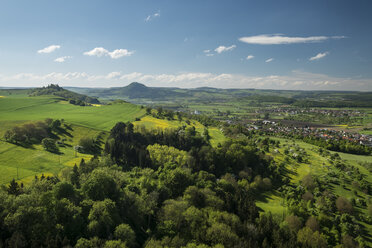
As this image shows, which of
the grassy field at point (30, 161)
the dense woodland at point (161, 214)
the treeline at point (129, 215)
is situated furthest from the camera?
the grassy field at point (30, 161)

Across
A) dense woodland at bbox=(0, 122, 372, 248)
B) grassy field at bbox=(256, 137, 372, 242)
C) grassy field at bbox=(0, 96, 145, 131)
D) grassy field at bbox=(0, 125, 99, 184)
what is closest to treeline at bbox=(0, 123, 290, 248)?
dense woodland at bbox=(0, 122, 372, 248)

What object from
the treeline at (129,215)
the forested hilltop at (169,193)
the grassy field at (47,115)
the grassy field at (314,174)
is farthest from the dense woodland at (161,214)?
the grassy field at (47,115)

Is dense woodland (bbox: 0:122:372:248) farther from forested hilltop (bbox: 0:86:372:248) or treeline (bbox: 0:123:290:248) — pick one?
forested hilltop (bbox: 0:86:372:248)

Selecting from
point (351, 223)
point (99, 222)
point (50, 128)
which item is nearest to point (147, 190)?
point (99, 222)

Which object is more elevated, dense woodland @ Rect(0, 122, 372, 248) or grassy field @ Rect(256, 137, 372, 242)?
dense woodland @ Rect(0, 122, 372, 248)

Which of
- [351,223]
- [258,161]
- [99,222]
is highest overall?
[99,222]

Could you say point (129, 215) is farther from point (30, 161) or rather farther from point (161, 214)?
point (30, 161)

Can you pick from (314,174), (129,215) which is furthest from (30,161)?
(314,174)

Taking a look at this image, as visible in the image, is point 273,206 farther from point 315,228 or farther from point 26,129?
point 26,129

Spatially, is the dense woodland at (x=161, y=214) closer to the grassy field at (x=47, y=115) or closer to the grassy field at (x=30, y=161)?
the grassy field at (x=30, y=161)
